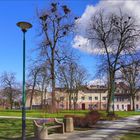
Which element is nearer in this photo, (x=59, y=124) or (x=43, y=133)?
(x=43, y=133)

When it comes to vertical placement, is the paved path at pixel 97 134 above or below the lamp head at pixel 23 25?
below

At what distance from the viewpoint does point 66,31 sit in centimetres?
5047

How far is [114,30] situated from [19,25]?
3121cm

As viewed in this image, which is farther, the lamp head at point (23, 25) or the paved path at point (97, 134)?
the paved path at point (97, 134)

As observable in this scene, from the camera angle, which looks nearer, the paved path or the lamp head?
the lamp head

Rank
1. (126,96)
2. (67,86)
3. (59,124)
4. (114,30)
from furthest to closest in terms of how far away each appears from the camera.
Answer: (126,96)
(67,86)
(114,30)
(59,124)

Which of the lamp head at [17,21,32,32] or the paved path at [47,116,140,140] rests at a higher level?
the lamp head at [17,21,32,32]

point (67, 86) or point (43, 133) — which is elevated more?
point (67, 86)

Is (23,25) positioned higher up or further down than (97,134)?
higher up

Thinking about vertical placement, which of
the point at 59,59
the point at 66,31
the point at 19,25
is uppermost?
the point at 66,31

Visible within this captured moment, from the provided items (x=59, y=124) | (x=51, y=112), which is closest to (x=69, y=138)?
(x=59, y=124)

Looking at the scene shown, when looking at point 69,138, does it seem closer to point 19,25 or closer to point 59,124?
point 59,124

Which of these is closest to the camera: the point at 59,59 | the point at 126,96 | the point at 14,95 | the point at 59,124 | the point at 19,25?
the point at 19,25

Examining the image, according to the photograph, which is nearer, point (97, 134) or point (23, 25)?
point (23, 25)
